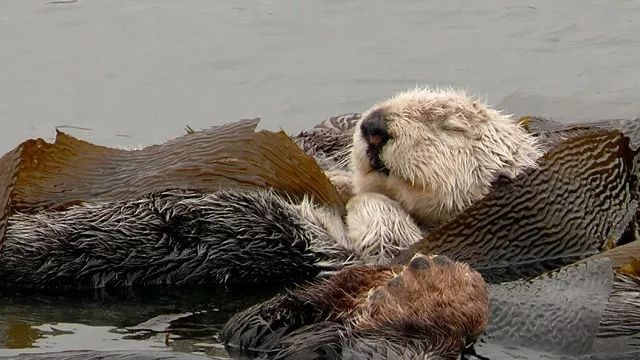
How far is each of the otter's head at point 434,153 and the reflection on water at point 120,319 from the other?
0.61m

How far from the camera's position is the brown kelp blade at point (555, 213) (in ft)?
14.3

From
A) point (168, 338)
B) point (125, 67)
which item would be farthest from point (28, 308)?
point (125, 67)

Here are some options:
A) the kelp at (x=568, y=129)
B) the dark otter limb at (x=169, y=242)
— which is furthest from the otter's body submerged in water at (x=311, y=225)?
the kelp at (x=568, y=129)

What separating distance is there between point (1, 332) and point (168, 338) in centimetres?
52

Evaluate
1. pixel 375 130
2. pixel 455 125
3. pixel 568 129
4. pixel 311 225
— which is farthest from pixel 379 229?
pixel 568 129

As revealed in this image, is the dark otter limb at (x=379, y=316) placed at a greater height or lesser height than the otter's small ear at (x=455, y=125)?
lesser

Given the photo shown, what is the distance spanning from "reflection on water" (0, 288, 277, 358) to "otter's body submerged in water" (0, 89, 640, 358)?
0.17 feet

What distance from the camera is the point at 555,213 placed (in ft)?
14.5

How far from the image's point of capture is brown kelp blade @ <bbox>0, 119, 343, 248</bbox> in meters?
4.27

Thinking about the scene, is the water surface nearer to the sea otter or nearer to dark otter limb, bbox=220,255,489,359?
the sea otter

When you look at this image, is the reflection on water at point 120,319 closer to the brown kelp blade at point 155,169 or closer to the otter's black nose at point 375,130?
the brown kelp blade at point 155,169

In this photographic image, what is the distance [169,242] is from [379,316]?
100 cm

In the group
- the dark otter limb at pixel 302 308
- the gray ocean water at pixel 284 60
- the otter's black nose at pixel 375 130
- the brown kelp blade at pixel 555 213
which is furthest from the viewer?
the gray ocean water at pixel 284 60

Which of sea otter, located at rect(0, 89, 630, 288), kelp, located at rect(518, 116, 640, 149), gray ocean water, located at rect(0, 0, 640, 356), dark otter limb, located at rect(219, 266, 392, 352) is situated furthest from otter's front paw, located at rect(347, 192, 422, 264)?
gray ocean water, located at rect(0, 0, 640, 356)
